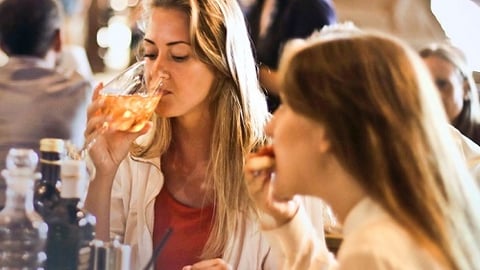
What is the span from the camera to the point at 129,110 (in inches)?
53.1

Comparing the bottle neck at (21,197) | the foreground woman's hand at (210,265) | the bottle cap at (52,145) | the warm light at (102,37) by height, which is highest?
the warm light at (102,37)

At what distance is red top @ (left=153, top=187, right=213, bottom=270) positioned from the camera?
1.40 m

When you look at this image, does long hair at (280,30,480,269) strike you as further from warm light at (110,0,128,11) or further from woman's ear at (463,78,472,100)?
woman's ear at (463,78,472,100)

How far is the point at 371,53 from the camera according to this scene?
93 centimetres

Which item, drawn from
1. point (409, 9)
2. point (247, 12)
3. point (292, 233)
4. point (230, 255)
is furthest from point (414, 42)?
point (292, 233)

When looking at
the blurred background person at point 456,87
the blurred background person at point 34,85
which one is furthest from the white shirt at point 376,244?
the blurred background person at point 456,87

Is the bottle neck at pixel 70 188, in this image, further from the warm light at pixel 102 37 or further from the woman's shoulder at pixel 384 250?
the woman's shoulder at pixel 384 250

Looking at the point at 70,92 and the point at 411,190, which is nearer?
the point at 411,190

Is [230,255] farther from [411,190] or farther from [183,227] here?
[411,190]

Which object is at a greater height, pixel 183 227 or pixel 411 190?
pixel 411 190

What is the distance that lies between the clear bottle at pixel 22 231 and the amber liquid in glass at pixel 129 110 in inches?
6.4

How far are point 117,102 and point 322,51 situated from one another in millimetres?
496

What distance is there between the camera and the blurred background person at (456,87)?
1812 millimetres

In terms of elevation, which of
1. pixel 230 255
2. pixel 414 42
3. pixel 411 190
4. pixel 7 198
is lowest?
pixel 230 255
